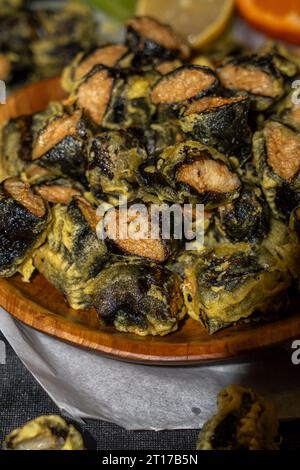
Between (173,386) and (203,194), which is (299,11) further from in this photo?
(173,386)

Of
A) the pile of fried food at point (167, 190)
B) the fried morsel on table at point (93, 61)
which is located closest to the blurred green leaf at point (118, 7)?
the fried morsel on table at point (93, 61)

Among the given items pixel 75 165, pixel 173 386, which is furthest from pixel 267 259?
pixel 75 165

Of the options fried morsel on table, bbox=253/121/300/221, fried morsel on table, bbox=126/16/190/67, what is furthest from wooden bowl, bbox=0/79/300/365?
fried morsel on table, bbox=126/16/190/67

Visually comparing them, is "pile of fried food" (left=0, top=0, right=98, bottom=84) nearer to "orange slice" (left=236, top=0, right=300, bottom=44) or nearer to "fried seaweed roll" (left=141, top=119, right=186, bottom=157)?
"orange slice" (left=236, top=0, right=300, bottom=44)

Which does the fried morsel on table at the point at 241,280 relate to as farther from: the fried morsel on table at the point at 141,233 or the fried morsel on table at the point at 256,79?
the fried morsel on table at the point at 256,79

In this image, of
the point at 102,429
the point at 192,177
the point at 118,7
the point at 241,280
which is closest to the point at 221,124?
the point at 192,177

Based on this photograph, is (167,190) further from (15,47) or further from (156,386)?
(15,47)
